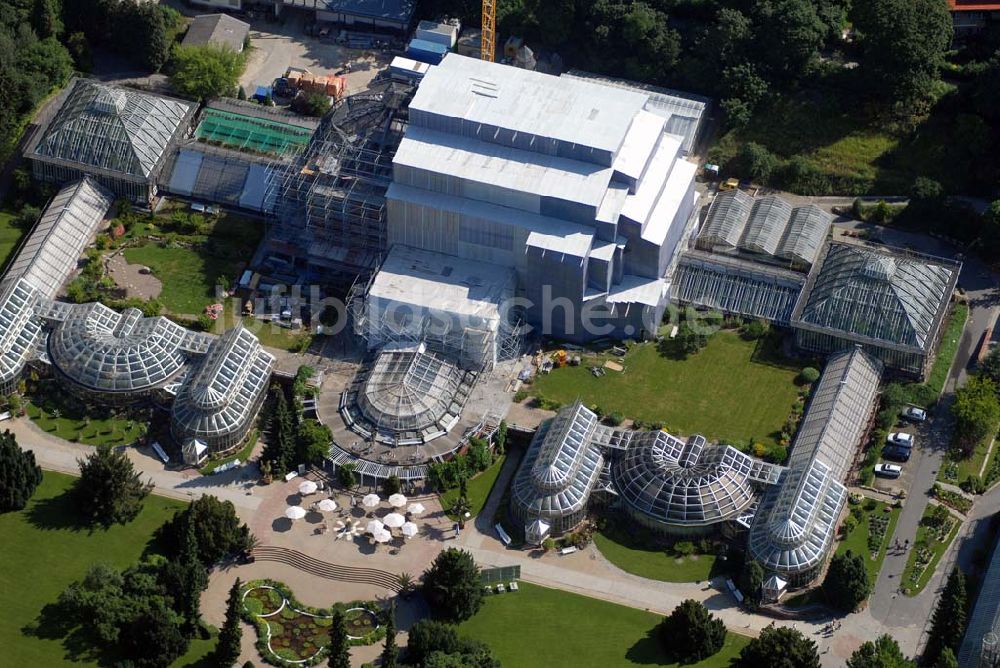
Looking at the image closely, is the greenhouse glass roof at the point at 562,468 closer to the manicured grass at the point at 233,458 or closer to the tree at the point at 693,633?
the tree at the point at 693,633

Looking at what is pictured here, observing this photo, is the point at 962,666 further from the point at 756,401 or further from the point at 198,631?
the point at 198,631

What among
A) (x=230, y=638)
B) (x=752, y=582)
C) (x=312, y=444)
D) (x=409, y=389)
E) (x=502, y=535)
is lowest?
(x=230, y=638)

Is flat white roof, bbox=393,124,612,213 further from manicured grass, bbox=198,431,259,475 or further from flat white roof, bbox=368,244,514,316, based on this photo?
manicured grass, bbox=198,431,259,475

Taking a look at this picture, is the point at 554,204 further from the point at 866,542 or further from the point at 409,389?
the point at 866,542

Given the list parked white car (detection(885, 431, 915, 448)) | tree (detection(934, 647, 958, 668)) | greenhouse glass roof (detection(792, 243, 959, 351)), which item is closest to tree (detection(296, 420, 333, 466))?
greenhouse glass roof (detection(792, 243, 959, 351))

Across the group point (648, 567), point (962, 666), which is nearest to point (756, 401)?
point (648, 567)

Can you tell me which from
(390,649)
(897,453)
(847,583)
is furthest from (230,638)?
(897,453)

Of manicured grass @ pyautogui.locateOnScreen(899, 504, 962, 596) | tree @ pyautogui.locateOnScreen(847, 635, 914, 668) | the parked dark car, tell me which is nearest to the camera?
tree @ pyautogui.locateOnScreen(847, 635, 914, 668)
